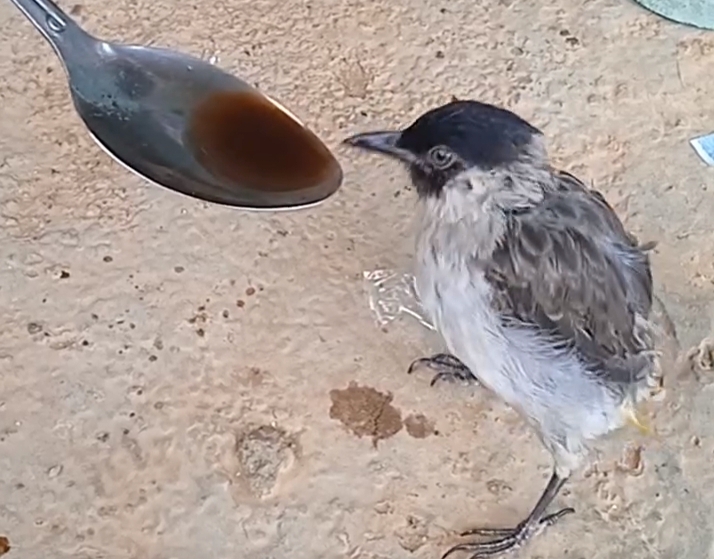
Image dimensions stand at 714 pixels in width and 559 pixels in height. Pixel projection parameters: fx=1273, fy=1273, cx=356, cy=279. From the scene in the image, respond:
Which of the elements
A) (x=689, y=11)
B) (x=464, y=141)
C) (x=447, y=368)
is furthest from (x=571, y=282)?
(x=689, y=11)

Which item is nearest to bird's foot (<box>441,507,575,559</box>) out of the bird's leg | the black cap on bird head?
the bird's leg

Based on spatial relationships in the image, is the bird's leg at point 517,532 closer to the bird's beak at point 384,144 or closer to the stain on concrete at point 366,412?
the stain on concrete at point 366,412

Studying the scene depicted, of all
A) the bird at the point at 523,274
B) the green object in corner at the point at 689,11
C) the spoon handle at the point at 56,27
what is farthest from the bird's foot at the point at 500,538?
the green object in corner at the point at 689,11

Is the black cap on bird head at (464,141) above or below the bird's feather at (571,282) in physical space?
above

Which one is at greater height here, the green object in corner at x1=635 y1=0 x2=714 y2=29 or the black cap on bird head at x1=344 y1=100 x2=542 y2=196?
the black cap on bird head at x1=344 y1=100 x2=542 y2=196

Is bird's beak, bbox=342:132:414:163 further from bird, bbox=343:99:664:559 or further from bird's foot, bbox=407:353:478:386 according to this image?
bird's foot, bbox=407:353:478:386

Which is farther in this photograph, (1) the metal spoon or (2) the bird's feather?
(1) the metal spoon
